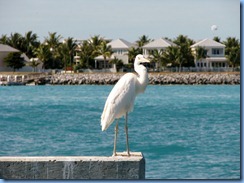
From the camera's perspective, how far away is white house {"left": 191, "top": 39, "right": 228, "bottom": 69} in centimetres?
5441

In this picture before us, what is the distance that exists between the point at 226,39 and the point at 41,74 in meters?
15.2

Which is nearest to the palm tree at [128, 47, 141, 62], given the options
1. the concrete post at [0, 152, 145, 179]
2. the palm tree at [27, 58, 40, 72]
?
the palm tree at [27, 58, 40, 72]

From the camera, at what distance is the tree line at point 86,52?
51.9 m

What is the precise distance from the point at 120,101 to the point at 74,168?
782 millimetres

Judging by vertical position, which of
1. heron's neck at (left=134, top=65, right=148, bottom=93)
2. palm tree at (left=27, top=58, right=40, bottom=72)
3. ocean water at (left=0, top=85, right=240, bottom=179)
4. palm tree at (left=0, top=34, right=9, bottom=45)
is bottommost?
ocean water at (left=0, top=85, right=240, bottom=179)

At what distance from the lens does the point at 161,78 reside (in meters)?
50.1

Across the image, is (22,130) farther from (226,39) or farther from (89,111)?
(226,39)

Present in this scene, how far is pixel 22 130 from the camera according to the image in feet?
76.3

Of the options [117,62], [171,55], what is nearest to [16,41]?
[117,62]

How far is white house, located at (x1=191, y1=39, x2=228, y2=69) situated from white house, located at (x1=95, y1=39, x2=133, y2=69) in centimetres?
567

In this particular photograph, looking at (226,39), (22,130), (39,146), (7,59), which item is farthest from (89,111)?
(226,39)

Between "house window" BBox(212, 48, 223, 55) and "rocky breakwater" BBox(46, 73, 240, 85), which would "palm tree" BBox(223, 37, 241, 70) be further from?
"rocky breakwater" BBox(46, 73, 240, 85)

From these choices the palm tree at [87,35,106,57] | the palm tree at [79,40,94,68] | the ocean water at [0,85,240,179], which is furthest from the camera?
the palm tree at [87,35,106,57]

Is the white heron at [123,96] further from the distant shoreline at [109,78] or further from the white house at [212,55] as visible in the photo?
the white house at [212,55]
